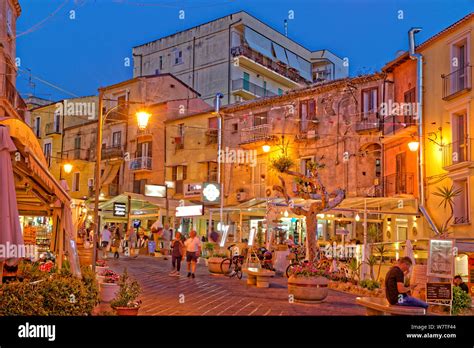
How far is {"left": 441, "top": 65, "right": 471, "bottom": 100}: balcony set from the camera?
24.4 m

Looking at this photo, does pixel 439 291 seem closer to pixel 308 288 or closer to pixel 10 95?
pixel 308 288

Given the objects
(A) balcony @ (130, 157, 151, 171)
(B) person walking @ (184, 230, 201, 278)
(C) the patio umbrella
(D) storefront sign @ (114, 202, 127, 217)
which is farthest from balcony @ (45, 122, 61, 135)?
(C) the patio umbrella

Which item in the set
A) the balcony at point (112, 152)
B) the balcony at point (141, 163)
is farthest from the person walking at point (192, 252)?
the balcony at point (112, 152)

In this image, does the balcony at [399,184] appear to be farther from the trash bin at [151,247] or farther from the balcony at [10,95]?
the balcony at [10,95]

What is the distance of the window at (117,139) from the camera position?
45.3 meters

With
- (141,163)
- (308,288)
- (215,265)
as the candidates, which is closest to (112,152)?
(141,163)

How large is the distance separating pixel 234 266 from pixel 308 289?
8.82 metres

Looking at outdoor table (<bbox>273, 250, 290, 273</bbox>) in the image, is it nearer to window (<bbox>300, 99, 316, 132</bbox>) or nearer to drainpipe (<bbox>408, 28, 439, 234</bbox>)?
drainpipe (<bbox>408, 28, 439, 234</bbox>)

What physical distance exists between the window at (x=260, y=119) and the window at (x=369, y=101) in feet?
22.9

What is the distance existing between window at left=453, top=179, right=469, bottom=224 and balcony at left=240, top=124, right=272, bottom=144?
12805mm

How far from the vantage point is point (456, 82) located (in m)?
25.2

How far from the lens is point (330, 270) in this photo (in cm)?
2081

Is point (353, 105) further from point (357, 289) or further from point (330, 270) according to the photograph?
point (357, 289)
